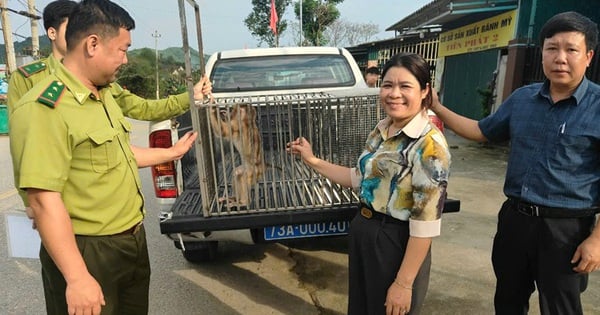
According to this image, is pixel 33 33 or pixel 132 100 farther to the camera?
pixel 33 33

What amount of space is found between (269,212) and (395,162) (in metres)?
1.08

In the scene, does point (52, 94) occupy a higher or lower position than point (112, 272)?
higher

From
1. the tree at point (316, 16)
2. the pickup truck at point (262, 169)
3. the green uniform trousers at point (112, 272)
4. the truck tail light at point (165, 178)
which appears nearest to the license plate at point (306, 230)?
the pickup truck at point (262, 169)

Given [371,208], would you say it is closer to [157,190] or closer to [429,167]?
[429,167]

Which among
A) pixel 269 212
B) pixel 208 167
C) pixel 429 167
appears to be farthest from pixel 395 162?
pixel 208 167

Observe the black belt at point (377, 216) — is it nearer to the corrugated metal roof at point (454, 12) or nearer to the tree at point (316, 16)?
the corrugated metal roof at point (454, 12)

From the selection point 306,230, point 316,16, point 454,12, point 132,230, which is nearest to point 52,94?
point 132,230

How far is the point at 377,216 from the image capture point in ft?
5.58

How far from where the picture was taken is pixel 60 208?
1.33m

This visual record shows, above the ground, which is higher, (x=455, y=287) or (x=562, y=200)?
(x=562, y=200)

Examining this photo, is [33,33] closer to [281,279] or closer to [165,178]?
[165,178]

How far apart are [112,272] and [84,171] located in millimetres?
460

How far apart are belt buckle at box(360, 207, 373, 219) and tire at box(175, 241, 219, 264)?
6.15ft

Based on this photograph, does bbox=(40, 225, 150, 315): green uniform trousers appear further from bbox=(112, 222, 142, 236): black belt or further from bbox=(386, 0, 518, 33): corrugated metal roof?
bbox=(386, 0, 518, 33): corrugated metal roof
